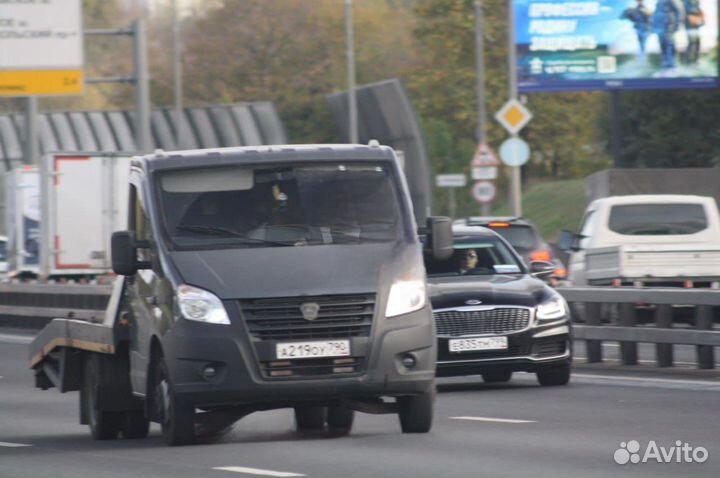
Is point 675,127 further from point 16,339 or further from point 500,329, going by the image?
point 500,329

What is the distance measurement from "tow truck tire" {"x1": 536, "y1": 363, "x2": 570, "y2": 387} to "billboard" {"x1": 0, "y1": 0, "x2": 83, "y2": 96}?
23903 millimetres

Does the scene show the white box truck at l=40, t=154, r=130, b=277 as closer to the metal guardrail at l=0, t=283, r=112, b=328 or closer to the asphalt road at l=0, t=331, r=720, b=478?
the metal guardrail at l=0, t=283, r=112, b=328

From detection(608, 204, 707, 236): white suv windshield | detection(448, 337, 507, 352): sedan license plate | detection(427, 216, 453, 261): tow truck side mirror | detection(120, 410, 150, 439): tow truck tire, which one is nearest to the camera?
detection(427, 216, 453, 261): tow truck side mirror

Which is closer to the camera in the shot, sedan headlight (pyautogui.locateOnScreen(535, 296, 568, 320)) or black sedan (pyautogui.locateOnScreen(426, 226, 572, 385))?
black sedan (pyautogui.locateOnScreen(426, 226, 572, 385))

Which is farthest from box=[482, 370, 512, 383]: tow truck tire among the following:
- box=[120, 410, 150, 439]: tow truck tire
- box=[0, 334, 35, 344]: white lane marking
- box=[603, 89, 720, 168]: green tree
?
box=[603, 89, 720, 168]: green tree

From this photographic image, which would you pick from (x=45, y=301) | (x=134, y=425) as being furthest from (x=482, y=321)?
(x=45, y=301)

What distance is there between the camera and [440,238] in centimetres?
1325

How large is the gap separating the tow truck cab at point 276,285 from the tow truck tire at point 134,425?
76cm

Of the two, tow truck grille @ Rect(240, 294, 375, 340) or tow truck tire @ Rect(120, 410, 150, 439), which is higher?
tow truck grille @ Rect(240, 294, 375, 340)

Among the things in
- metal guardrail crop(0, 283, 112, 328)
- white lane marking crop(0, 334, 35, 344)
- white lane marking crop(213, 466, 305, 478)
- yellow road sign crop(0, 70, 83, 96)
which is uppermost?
yellow road sign crop(0, 70, 83, 96)

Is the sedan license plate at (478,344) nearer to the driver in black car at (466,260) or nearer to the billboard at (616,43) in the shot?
the driver in black car at (466,260)

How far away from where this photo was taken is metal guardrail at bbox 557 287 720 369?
1911 cm

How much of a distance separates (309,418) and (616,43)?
1330 inches

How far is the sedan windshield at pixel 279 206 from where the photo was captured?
41.9 feet
